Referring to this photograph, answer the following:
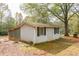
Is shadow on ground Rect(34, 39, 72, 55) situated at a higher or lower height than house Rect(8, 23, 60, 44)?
lower

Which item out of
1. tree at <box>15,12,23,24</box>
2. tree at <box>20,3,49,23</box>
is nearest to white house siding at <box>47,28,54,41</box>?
tree at <box>20,3,49,23</box>

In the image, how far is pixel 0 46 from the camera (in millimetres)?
2168

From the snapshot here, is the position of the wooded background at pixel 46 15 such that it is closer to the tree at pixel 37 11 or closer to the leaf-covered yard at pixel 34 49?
the tree at pixel 37 11

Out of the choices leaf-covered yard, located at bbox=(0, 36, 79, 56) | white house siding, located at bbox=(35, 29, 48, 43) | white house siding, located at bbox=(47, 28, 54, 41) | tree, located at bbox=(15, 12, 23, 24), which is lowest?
leaf-covered yard, located at bbox=(0, 36, 79, 56)

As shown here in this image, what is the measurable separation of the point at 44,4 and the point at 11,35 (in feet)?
1.66

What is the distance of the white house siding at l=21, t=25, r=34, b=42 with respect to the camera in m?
2.18

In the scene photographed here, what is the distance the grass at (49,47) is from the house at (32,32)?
0.06 meters

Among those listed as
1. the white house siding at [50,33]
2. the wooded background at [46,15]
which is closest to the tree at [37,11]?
the wooded background at [46,15]

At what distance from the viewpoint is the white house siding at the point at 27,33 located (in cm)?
218

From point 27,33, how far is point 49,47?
0.29 meters

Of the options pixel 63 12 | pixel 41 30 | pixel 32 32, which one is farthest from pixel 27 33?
pixel 63 12

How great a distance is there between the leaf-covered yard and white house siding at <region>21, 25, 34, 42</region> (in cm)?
6

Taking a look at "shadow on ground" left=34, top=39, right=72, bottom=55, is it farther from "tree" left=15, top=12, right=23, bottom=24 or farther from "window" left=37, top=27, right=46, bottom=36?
"tree" left=15, top=12, right=23, bottom=24

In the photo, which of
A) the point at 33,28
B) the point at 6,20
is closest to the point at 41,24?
the point at 33,28
